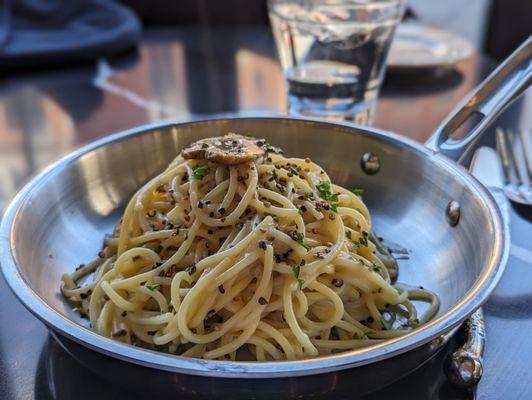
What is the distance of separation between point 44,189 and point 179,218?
206 mm

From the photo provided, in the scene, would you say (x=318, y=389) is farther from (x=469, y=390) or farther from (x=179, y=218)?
(x=179, y=218)

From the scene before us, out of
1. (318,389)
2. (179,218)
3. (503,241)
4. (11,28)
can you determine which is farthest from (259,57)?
(318,389)

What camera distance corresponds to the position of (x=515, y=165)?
1.14 metres

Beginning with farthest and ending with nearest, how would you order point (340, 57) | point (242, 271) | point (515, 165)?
1. point (340, 57)
2. point (515, 165)
3. point (242, 271)

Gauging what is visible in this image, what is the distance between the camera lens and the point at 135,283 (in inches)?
30.2

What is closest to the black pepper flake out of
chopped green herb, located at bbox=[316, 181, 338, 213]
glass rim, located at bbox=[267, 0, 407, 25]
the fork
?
chopped green herb, located at bbox=[316, 181, 338, 213]

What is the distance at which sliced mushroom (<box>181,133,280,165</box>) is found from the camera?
82 cm

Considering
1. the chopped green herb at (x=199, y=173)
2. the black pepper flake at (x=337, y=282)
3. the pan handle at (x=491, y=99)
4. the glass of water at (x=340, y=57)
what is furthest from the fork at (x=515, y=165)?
the chopped green herb at (x=199, y=173)

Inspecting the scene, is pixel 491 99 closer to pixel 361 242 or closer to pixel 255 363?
pixel 361 242

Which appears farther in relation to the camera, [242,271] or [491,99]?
[491,99]

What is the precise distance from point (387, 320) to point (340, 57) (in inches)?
31.5

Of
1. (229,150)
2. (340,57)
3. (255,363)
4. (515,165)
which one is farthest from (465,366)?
(340,57)

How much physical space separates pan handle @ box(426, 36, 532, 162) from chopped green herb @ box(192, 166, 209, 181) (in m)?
0.37

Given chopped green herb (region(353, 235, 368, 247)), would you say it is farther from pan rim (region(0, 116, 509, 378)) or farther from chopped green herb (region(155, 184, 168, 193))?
chopped green herb (region(155, 184, 168, 193))
